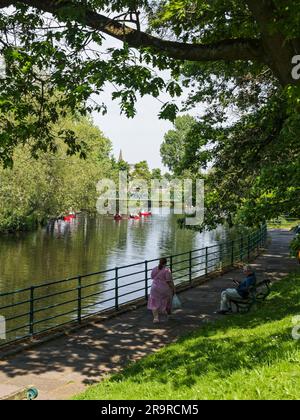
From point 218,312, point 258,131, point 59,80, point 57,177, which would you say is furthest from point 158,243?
point 59,80

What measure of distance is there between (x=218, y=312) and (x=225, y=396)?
7.08 meters

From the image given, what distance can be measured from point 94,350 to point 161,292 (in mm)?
2911

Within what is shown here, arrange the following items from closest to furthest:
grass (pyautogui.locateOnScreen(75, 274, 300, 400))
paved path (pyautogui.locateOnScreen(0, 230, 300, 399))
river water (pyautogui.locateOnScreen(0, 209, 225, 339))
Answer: grass (pyautogui.locateOnScreen(75, 274, 300, 400)) → paved path (pyautogui.locateOnScreen(0, 230, 300, 399)) → river water (pyautogui.locateOnScreen(0, 209, 225, 339))

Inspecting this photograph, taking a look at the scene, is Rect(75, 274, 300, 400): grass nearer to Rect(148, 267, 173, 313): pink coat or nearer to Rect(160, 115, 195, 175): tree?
Rect(148, 267, 173, 313): pink coat

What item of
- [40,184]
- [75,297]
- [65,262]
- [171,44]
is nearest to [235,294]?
[171,44]

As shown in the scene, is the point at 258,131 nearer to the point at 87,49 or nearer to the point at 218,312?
the point at 218,312

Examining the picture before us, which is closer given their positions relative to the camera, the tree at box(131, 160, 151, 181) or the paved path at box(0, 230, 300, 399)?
the paved path at box(0, 230, 300, 399)

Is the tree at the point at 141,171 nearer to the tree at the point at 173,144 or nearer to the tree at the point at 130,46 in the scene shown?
the tree at the point at 173,144

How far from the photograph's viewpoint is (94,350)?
954cm

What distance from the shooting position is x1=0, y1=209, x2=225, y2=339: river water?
18703 millimetres

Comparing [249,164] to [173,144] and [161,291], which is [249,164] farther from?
[173,144]

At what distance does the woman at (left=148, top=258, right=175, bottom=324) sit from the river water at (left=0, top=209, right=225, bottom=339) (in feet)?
5.97

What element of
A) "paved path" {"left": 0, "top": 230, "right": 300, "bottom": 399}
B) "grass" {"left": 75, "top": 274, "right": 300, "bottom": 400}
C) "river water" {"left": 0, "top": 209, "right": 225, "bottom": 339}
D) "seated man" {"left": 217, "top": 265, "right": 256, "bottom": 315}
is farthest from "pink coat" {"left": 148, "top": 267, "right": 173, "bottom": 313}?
"grass" {"left": 75, "top": 274, "right": 300, "bottom": 400}
